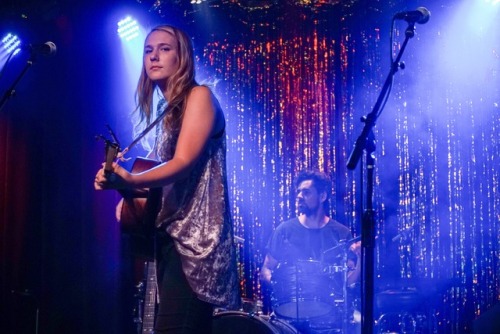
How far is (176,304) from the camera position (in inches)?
96.8

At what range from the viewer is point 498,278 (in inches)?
293

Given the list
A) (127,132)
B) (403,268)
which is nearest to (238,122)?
(127,132)

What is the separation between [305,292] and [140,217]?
12.2 ft

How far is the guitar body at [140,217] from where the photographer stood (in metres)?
2.59

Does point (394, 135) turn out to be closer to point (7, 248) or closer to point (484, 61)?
point (484, 61)

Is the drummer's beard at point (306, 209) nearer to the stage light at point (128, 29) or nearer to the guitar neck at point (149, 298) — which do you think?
the stage light at point (128, 29)

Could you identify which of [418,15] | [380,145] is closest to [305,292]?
[380,145]

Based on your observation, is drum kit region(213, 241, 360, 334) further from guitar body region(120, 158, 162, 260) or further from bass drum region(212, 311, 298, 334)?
guitar body region(120, 158, 162, 260)

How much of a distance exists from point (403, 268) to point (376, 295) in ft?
3.41

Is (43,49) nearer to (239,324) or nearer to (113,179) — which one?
(239,324)

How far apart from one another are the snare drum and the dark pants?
361 cm

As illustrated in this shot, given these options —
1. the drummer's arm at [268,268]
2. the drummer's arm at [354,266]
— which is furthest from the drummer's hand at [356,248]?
the drummer's arm at [268,268]

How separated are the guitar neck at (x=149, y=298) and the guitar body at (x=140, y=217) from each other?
97 mm

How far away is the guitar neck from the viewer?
2811 mm
